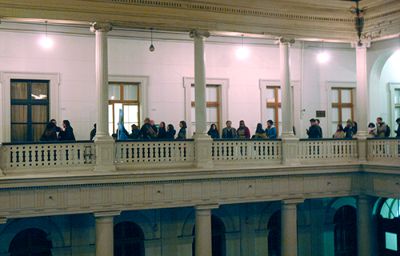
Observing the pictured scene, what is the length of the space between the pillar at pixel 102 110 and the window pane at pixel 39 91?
3.91 meters

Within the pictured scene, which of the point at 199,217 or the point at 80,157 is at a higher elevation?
the point at 80,157

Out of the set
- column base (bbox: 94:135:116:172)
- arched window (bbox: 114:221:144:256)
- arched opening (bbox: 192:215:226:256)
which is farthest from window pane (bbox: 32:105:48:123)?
arched opening (bbox: 192:215:226:256)

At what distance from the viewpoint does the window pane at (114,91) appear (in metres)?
20.3

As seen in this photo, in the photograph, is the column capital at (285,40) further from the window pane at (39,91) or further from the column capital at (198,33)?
the window pane at (39,91)

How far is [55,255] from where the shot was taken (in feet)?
58.3

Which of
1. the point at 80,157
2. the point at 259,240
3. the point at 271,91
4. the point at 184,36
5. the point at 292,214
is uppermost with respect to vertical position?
the point at 184,36

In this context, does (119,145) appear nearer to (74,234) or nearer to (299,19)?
(74,234)

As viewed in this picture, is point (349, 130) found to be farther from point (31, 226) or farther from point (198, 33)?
point (31, 226)

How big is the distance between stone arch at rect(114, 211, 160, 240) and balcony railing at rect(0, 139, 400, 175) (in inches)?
105

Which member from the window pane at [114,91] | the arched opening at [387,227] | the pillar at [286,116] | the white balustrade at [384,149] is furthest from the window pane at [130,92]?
the arched opening at [387,227]

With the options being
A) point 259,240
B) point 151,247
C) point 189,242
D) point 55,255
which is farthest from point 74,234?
point 259,240

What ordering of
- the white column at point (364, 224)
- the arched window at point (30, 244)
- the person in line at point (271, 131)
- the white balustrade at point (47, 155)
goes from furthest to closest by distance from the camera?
the white column at point (364, 224) < the person in line at point (271, 131) < the arched window at point (30, 244) < the white balustrade at point (47, 155)

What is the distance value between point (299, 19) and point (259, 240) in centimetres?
821

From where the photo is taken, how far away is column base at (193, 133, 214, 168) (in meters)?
17.0
